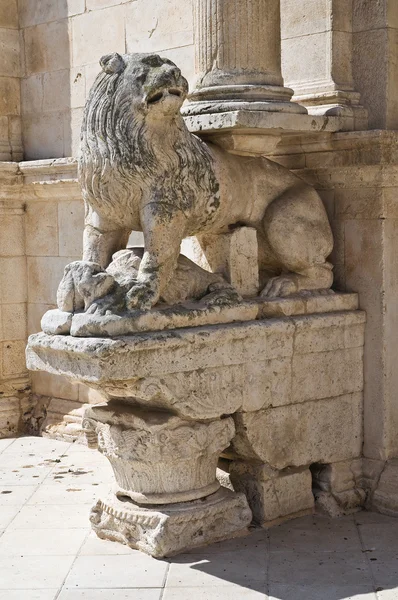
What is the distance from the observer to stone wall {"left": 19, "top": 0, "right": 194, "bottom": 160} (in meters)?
7.50

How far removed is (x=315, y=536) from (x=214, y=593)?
95 cm

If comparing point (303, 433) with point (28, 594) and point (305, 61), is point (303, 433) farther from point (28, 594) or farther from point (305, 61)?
point (305, 61)

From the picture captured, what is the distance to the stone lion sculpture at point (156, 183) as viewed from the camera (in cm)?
543

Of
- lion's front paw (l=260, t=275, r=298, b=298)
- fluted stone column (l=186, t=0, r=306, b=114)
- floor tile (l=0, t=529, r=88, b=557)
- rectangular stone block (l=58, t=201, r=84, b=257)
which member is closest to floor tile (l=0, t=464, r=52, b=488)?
floor tile (l=0, t=529, r=88, b=557)

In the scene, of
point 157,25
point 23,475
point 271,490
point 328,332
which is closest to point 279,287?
point 328,332

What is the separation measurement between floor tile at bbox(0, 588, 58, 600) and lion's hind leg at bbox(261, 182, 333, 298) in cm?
205

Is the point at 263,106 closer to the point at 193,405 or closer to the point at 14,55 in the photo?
the point at 193,405

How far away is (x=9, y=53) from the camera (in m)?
8.55

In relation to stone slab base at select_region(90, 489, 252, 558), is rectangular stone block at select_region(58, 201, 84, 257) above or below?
above

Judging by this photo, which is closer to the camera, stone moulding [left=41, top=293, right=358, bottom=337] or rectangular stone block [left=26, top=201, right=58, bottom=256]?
stone moulding [left=41, top=293, right=358, bottom=337]

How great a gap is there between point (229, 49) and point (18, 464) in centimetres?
336

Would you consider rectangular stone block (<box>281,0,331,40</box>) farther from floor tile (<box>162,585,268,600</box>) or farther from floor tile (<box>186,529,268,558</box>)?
floor tile (<box>162,585,268,600</box>)

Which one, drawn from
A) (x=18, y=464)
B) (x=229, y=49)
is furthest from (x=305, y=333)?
(x=18, y=464)

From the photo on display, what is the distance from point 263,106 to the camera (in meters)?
5.80
